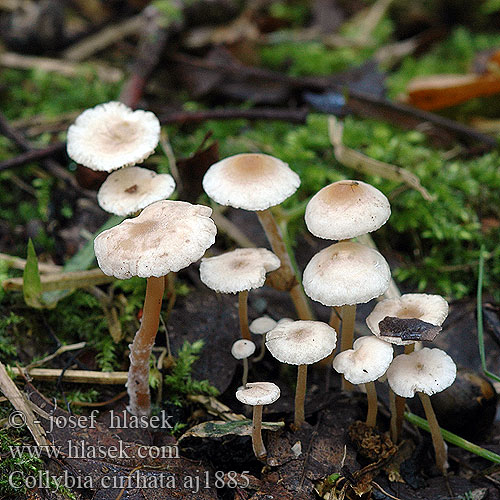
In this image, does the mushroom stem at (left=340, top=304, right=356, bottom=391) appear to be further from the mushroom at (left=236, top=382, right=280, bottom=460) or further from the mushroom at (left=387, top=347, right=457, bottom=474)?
the mushroom at (left=236, top=382, right=280, bottom=460)

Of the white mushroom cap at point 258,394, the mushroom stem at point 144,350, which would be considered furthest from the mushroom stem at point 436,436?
the mushroom stem at point 144,350

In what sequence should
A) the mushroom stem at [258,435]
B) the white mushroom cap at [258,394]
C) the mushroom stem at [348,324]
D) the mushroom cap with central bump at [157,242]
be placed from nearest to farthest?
the mushroom cap with central bump at [157,242], the white mushroom cap at [258,394], the mushroom stem at [258,435], the mushroom stem at [348,324]

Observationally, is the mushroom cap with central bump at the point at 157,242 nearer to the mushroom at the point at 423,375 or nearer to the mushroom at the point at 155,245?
the mushroom at the point at 155,245

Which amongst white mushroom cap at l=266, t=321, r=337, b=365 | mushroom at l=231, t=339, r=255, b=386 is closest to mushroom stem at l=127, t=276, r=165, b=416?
mushroom at l=231, t=339, r=255, b=386

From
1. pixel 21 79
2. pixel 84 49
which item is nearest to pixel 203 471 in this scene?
pixel 21 79

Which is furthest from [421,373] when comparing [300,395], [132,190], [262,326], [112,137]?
[112,137]

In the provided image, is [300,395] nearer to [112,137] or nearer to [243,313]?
[243,313]
